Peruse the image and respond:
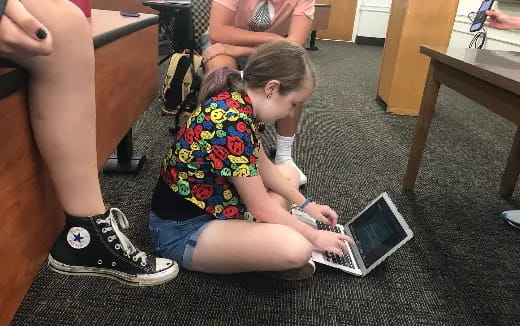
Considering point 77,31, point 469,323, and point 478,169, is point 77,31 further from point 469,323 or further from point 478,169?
point 478,169

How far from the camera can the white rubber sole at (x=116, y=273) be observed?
2.57 ft

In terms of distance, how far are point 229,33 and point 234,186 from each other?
0.80m

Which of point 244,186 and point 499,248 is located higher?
point 244,186

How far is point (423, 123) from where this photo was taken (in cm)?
149

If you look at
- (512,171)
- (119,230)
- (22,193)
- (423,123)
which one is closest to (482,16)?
(423,123)

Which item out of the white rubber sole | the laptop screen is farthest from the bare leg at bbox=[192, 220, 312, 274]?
the laptop screen

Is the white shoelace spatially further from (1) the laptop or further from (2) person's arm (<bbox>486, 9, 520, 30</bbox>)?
(2) person's arm (<bbox>486, 9, 520, 30</bbox>)

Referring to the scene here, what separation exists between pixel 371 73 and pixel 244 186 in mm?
3213

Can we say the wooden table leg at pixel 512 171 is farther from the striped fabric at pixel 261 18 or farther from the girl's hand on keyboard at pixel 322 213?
the striped fabric at pixel 261 18

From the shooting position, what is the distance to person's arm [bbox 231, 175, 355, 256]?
0.94m

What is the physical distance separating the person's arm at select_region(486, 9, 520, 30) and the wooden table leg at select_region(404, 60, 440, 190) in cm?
31

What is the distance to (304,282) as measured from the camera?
1.05 metres

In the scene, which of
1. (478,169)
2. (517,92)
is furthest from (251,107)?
(478,169)

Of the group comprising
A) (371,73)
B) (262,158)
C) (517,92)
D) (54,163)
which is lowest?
(371,73)
